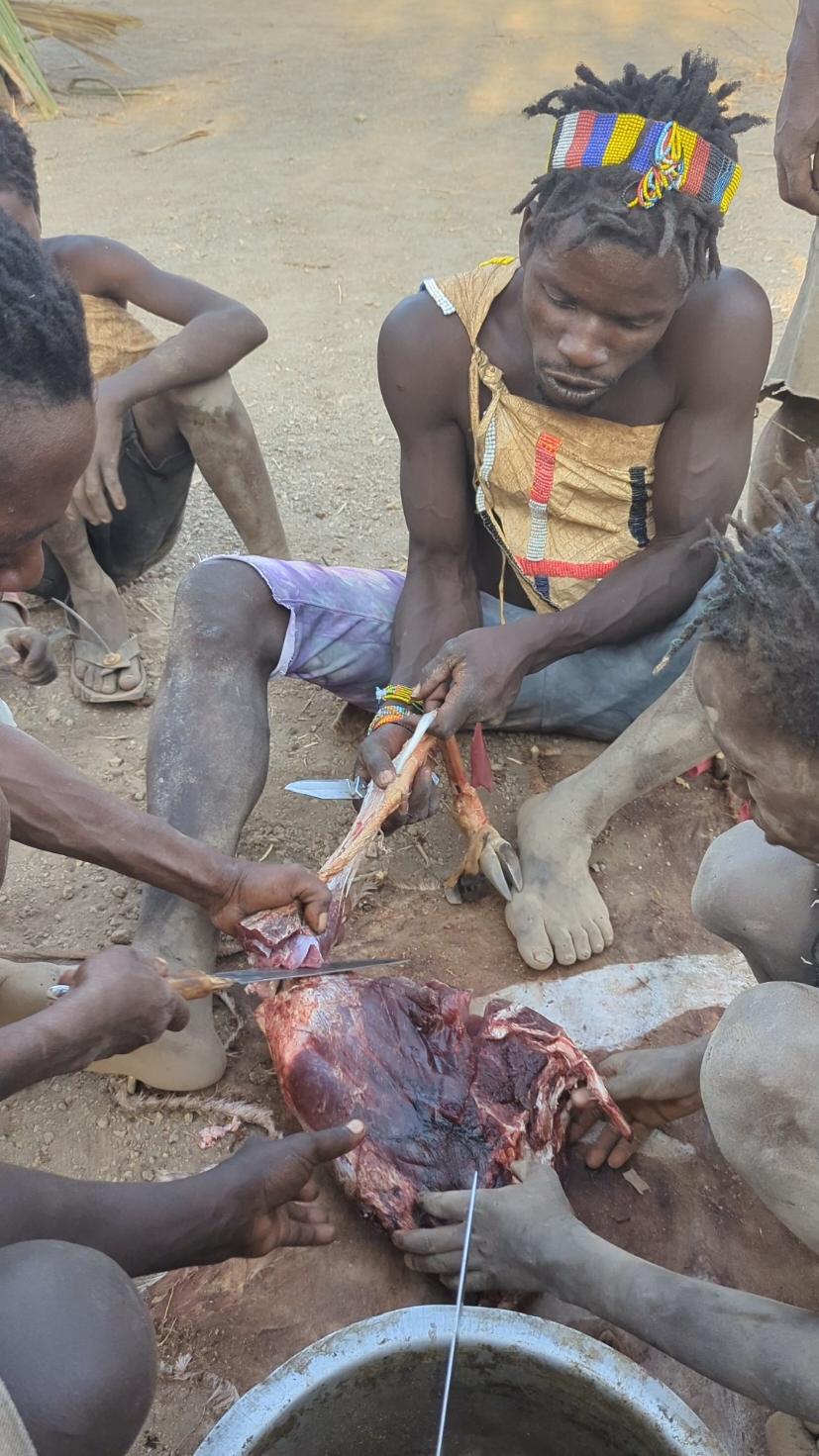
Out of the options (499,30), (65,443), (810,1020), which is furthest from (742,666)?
(499,30)

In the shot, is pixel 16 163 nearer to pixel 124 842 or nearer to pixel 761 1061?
pixel 124 842

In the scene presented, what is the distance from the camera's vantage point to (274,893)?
2.10 meters

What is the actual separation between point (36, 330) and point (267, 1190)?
47.0 inches

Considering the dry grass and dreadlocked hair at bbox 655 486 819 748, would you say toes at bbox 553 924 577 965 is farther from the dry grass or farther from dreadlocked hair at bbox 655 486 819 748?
the dry grass

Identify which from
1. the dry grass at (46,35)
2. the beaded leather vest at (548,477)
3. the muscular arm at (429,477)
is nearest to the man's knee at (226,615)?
the muscular arm at (429,477)

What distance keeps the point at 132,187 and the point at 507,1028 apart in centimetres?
592

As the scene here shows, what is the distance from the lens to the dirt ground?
2.05m

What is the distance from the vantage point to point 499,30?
926 cm

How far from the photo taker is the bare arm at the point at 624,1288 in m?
1.49

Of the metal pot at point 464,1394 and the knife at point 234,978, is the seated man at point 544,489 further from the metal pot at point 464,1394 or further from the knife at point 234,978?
the metal pot at point 464,1394

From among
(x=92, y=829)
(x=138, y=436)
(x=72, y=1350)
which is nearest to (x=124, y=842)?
(x=92, y=829)

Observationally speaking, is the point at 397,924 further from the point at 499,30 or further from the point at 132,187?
the point at 499,30

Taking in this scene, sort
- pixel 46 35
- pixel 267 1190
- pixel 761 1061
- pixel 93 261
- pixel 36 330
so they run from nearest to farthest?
pixel 36 330, pixel 761 1061, pixel 267 1190, pixel 93 261, pixel 46 35

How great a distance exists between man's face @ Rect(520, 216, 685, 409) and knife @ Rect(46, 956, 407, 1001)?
1.19m
